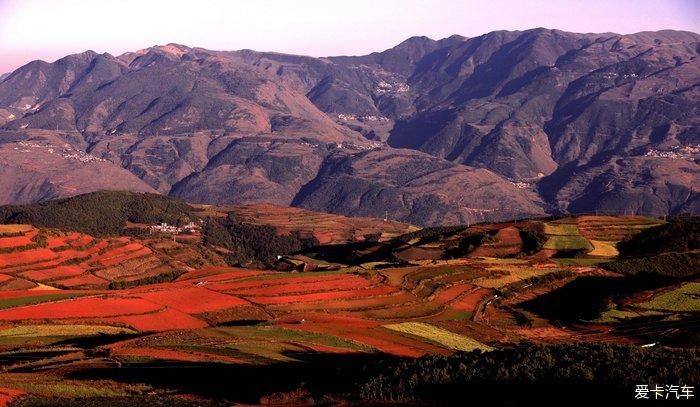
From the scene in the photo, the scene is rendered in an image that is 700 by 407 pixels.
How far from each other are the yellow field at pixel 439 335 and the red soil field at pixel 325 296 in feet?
56.6

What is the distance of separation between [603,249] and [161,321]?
76.2 m

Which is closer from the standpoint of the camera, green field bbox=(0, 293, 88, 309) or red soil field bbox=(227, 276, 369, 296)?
green field bbox=(0, 293, 88, 309)

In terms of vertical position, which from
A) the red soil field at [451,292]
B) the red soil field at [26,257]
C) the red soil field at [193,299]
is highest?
the red soil field at [193,299]

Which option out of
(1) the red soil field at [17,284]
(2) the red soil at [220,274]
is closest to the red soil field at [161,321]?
(2) the red soil at [220,274]

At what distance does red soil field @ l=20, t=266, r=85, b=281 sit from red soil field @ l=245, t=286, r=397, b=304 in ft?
134

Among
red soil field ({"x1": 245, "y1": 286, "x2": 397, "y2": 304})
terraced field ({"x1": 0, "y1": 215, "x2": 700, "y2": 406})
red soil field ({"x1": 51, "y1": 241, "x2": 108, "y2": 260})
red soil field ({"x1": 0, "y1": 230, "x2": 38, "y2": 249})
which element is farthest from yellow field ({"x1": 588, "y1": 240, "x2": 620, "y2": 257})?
red soil field ({"x1": 0, "y1": 230, "x2": 38, "y2": 249})

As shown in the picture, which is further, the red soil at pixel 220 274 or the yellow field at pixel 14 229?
the yellow field at pixel 14 229

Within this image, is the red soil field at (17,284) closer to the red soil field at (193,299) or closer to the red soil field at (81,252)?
the red soil field at (193,299)

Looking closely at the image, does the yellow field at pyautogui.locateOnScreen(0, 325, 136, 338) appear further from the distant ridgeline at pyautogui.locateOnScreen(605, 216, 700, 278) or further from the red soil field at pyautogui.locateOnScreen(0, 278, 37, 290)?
the distant ridgeline at pyautogui.locateOnScreen(605, 216, 700, 278)

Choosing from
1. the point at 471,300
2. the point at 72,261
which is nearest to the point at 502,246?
the point at 471,300

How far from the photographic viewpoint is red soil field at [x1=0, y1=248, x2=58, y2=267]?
395 feet

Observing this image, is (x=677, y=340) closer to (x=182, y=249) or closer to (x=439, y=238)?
(x=439, y=238)

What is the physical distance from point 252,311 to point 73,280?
47667 millimetres

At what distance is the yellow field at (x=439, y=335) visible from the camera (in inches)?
2596
